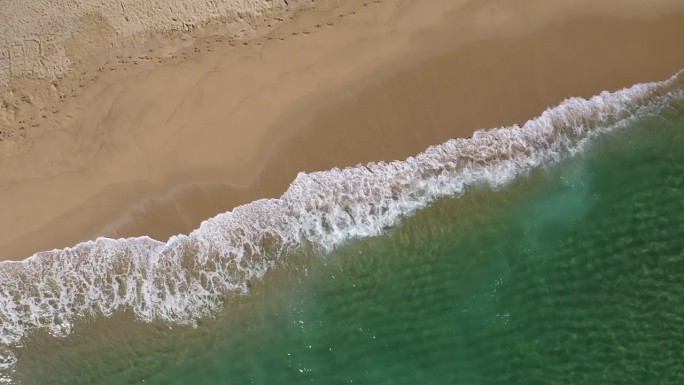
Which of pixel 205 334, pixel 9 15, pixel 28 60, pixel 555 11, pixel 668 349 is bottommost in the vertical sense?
pixel 668 349

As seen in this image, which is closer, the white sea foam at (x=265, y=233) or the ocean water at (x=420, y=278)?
the ocean water at (x=420, y=278)

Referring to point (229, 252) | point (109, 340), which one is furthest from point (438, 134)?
point (109, 340)

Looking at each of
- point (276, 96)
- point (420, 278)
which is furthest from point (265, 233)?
point (420, 278)

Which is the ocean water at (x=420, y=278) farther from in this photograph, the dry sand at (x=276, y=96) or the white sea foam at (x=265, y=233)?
the dry sand at (x=276, y=96)

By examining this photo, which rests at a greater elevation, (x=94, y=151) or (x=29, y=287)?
(x=94, y=151)

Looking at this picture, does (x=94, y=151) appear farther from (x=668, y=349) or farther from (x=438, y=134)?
(x=668, y=349)

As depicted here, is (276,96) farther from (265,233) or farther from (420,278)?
(420,278)

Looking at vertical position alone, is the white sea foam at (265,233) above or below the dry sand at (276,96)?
below

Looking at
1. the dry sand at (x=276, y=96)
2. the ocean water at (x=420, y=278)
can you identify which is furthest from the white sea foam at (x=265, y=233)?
the dry sand at (x=276, y=96)
